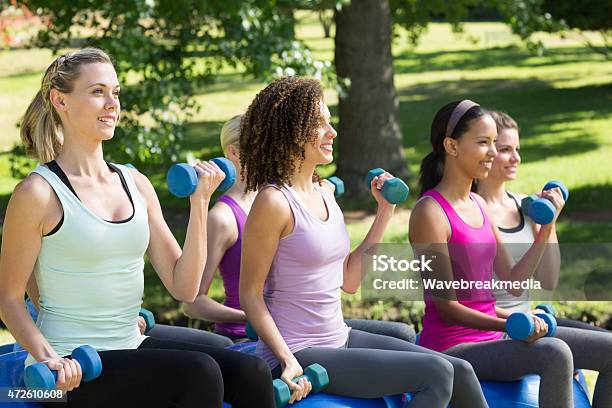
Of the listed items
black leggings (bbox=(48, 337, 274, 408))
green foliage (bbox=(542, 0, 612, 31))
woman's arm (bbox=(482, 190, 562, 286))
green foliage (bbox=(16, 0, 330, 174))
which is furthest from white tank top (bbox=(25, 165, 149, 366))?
green foliage (bbox=(542, 0, 612, 31))

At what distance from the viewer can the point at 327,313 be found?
3.98 metres

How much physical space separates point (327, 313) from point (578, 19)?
1593cm

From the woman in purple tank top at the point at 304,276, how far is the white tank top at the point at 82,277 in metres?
0.52

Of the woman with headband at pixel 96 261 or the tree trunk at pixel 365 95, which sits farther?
the tree trunk at pixel 365 95

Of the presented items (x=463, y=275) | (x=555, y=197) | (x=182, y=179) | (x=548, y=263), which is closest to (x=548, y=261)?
(x=548, y=263)

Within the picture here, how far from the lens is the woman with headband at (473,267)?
4.17m

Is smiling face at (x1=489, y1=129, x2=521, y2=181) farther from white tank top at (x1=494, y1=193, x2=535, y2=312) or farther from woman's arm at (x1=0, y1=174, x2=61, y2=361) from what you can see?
woman's arm at (x1=0, y1=174, x2=61, y2=361)

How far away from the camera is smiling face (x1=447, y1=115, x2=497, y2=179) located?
451 cm

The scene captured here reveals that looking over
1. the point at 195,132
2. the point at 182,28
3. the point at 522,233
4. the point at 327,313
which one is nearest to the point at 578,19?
the point at 195,132

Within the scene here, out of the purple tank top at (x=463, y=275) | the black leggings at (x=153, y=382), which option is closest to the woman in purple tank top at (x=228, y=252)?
the purple tank top at (x=463, y=275)

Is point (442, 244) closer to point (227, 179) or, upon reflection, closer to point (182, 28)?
point (227, 179)

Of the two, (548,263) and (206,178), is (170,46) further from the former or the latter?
(206,178)

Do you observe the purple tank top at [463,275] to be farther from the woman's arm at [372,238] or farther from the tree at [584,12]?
the tree at [584,12]

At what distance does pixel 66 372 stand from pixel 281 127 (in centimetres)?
130
